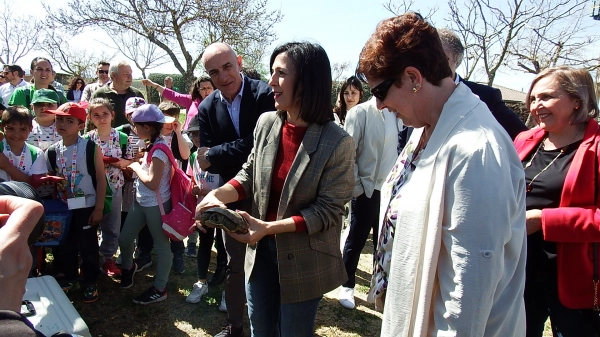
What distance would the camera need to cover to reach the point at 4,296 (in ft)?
3.36

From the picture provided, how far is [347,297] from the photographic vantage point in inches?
148

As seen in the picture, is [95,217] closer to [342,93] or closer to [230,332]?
[230,332]

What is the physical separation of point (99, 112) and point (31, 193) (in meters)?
2.65

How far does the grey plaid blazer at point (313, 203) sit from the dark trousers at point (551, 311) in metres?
1.12

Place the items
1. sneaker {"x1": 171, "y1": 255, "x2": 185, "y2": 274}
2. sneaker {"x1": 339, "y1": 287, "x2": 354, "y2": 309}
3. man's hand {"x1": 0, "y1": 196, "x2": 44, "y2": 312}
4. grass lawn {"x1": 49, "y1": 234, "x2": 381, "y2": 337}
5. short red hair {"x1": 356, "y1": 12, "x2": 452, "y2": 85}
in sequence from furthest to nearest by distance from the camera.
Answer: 1. sneaker {"x1": 171, "y1": 255, "x2": 185, "y2": 274}
2. sneaker {"x1": 339, "y1": 287, "x2": 354, "y2": 309}
3. grass lawn {"x1": 49, "y1": 234, "x2": 381, "y2": 337}
4. short red hair {"x1": 356, "y1": 12, "x2": 452, "y2": 85}
5. man's hand {"x1": 0, "y1": 196, "x2": 44, "y2": 312}

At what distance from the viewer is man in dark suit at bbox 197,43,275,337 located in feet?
9.11

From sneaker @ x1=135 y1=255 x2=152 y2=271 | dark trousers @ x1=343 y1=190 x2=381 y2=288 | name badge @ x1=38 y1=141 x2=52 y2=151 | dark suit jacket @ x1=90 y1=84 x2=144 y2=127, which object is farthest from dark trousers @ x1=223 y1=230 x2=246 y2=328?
dark suit jacket @ x1=90 y1=84 x2=144 y2=127


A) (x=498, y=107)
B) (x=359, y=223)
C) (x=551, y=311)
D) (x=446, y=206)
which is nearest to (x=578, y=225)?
(x=551, y=311)

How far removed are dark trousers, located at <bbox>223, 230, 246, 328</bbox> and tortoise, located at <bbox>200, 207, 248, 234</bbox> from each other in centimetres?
93

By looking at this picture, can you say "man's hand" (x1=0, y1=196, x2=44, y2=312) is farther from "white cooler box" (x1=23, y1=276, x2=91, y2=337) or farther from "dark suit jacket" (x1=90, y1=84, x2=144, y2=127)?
"dark suit jacket" (x1=90, y1=84, x2=144, y2=127)

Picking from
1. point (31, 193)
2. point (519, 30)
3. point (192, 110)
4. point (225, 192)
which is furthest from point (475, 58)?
point (31, 193)

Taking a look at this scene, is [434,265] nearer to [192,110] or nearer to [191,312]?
[191,312]

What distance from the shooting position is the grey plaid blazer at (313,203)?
1.98m

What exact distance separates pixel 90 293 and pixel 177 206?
3.58 feet
